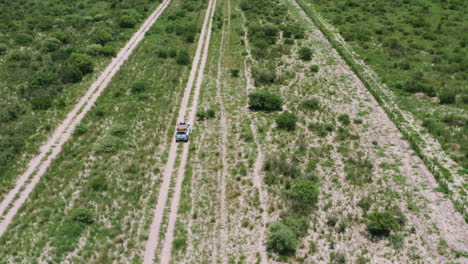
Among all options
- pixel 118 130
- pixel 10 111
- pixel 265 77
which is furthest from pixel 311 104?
pixel 10 111

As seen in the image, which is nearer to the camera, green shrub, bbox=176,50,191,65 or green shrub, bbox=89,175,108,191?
green shrub, bbox=89,175,108,191

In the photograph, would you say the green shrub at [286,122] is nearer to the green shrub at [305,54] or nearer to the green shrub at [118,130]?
the green shrub at [118,130]

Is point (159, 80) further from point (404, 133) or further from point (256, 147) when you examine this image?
point (404, 133)

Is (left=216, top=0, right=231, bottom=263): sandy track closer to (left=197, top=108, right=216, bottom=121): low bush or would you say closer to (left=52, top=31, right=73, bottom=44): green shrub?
(left=197, top=108, right=216, bottom=121): low bush

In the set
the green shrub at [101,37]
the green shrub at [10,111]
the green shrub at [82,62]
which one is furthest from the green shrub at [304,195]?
the green shrub at [101,37]

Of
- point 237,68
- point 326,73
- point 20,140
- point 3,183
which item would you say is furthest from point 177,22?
point 3,183

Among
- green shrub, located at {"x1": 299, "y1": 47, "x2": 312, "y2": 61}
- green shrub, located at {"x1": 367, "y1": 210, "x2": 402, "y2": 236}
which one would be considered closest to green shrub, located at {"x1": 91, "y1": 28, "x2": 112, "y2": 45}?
green shrub, located at {"x1": 299, "y1": 47, "x2": 312, "y2": 61}
